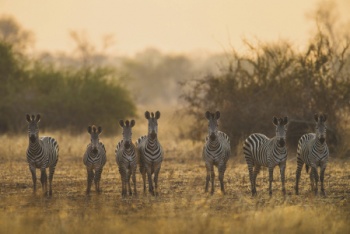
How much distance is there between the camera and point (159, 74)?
92.0 meters

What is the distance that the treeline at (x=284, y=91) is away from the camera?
2145 cm

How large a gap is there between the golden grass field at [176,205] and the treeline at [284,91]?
2.44 m

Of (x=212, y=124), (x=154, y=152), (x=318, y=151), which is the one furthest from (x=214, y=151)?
(x=318, y=151)

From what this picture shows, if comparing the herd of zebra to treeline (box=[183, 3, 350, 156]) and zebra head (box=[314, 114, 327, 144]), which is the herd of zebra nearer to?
zebra head (box=[314, 114, 327, 144])

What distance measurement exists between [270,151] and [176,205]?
8.13ft

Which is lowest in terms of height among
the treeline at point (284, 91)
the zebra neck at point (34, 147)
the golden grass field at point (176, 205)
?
the golden grass field at point (176, 205)

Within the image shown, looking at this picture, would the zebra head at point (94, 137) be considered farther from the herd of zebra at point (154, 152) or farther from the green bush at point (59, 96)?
the green bush at point (59, 96)

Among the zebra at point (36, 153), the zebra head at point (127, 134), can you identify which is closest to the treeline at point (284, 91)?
the zebra head at point (127, 134)

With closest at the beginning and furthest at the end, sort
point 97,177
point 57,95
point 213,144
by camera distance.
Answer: point 213,144 → point 97,177 → point 57,95

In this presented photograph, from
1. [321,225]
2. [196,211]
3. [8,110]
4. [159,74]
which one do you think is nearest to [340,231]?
[321,225]

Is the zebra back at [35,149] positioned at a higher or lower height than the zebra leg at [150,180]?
higher

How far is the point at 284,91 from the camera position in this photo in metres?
21.9

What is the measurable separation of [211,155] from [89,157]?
8.53ft

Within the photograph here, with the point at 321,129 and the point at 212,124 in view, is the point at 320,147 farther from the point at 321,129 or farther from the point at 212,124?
the point at 212,124
